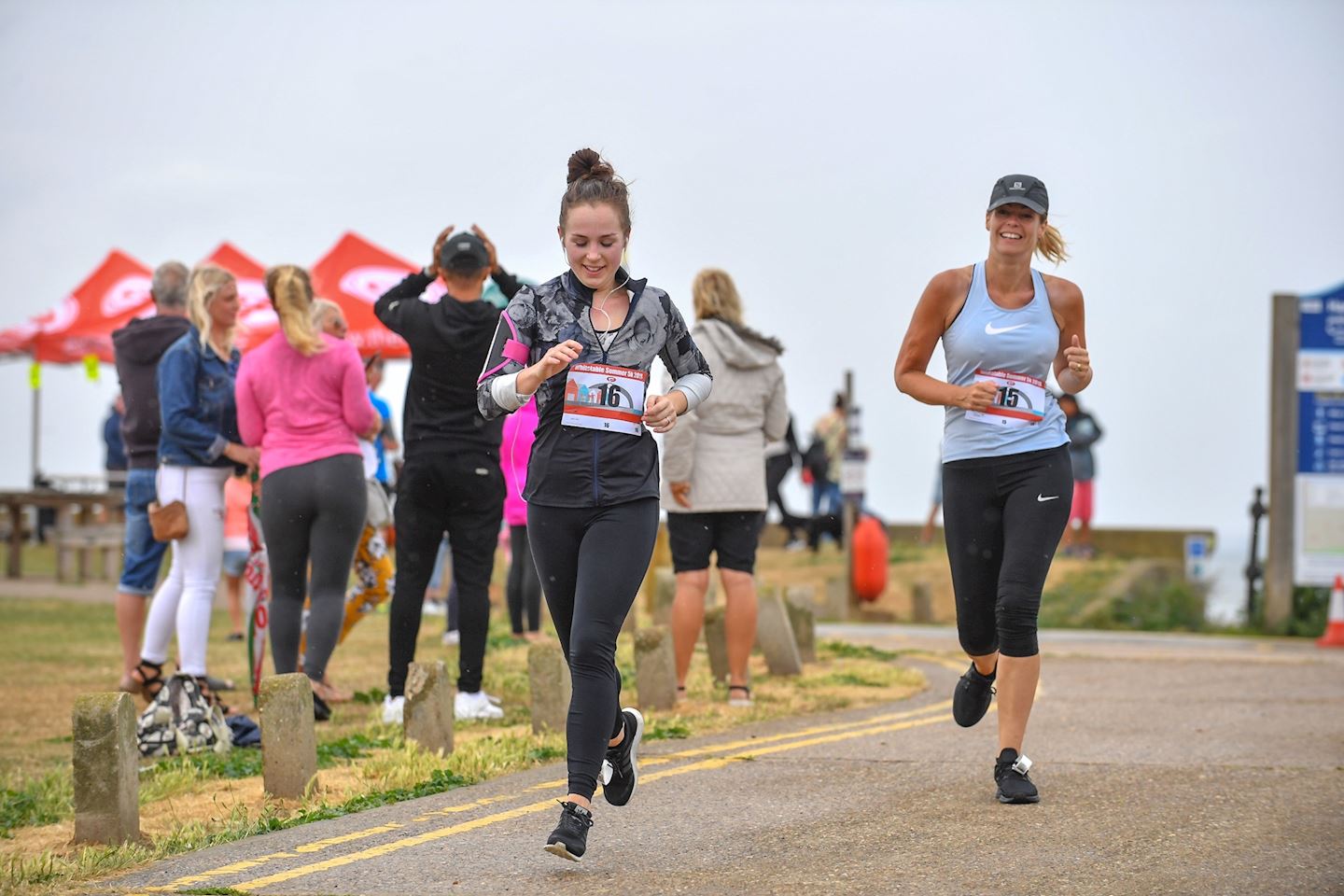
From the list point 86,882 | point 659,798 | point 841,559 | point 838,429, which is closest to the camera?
point 86,882

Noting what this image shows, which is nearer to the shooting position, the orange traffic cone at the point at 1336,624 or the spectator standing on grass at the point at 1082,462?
the orange traffic cone at the point at 1336,624

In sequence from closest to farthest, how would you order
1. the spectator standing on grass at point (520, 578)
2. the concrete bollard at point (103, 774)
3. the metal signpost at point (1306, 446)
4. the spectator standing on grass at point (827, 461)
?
1. the concrete bollard at point (103, 774)
2. the spectator standing on grass at point (520, 578)
3. the metal signpost at point (1306, 446)
4. the spectator standing on grass at point (827, 461)

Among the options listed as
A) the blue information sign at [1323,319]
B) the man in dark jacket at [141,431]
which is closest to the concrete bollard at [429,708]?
the man in dark jacket at [141,431]

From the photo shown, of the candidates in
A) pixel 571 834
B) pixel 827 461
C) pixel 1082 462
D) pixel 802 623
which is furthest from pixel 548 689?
pixel 827 461

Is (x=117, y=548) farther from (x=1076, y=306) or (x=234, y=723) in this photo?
(x=1076, y=306)

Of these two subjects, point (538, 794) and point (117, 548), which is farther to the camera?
point (117, 548)

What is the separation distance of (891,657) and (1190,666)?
6.55 ft

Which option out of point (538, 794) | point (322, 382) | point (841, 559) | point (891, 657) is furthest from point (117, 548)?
point (538, 794)

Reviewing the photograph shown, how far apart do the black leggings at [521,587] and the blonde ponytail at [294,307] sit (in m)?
3.58

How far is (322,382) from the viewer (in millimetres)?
8297

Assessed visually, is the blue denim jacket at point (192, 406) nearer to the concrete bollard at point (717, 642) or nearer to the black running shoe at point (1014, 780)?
the concrete bollard at point (717, 642)

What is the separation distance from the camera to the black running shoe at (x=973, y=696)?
21.9 feet

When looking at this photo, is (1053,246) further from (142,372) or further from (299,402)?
(142,372)

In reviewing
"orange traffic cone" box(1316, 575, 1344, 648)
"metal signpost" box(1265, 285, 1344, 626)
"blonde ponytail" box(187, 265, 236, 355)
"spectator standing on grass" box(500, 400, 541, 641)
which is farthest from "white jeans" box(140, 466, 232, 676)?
"metal signpost" box(1265, 285, 1344, 626)
